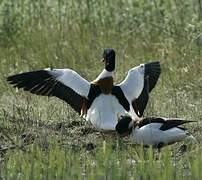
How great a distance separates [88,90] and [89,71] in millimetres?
2599

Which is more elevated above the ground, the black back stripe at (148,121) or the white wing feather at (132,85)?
the white wing feather at (132,85)

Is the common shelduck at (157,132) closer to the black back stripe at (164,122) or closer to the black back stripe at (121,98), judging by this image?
the black back stripe at (164,122)

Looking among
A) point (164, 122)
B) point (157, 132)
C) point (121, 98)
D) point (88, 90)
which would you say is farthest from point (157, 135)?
point (88, 90)

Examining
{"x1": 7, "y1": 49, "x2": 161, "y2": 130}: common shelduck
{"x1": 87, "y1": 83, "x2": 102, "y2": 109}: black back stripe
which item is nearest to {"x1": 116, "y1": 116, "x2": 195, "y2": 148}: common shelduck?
{"x1": 7, "y1": 49, "x2": 161, "y2": 130}: common shelduck

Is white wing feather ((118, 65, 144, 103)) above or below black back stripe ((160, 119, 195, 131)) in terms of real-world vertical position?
above

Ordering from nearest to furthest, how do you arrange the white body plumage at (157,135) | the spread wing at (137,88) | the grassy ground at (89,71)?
1. the grassy ground at (89,71)
2. the white body plumage at (157,135)
3. the spread wing at (137,88)

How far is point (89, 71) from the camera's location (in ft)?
34.7

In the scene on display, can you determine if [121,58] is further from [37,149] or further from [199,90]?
[37,149]

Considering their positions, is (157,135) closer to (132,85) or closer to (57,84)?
(132,85)

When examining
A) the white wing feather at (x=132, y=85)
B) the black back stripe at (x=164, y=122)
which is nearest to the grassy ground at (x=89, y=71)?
the black back stripe at (x=164, y=122)

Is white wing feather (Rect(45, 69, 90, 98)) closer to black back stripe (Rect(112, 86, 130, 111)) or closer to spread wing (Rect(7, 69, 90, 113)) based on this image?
spread wing (Rect(7, 69, 90, 113))

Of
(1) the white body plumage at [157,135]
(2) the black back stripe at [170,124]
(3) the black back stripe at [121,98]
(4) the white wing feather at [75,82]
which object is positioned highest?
(4) the white wing feather at [75,82]

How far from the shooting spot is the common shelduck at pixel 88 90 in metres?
7.95

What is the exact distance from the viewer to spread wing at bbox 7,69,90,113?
8000 millimetres
